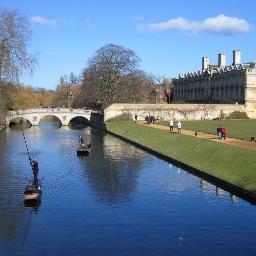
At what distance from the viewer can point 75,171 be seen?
115ft

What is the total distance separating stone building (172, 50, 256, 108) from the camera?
88.4 metres

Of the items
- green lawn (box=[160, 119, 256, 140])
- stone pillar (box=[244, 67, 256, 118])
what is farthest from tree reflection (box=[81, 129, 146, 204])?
stone pillar (box=[244, 67, 256, 118])

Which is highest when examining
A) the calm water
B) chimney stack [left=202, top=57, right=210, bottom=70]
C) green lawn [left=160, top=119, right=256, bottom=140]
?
chimney stack [left=202, top=57, right=210, bottom=70]

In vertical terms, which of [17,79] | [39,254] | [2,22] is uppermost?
[2,22]

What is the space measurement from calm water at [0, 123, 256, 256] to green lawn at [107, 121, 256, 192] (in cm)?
125

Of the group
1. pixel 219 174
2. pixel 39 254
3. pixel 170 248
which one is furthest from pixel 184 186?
pixel 39 254

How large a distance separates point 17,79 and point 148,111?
3776 cm

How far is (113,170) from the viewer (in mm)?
35438

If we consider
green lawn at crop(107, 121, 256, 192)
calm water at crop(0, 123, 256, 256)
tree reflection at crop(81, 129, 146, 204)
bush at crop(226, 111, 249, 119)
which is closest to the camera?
calm water at crop(0, 123, 256, 256)

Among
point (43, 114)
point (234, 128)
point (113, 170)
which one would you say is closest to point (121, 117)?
point (43, 114)

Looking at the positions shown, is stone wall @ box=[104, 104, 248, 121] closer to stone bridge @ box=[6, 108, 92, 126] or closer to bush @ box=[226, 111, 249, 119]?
bush @ box=[226, 111, 249, 119]

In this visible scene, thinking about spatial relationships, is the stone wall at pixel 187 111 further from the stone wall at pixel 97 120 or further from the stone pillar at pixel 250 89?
the stone wall at pixel 97 120

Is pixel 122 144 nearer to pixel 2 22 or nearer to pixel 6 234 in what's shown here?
pixel 2 22

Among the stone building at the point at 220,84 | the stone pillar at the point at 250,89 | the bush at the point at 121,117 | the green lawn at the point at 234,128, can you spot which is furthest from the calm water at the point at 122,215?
the stone building at the point at 220,84
